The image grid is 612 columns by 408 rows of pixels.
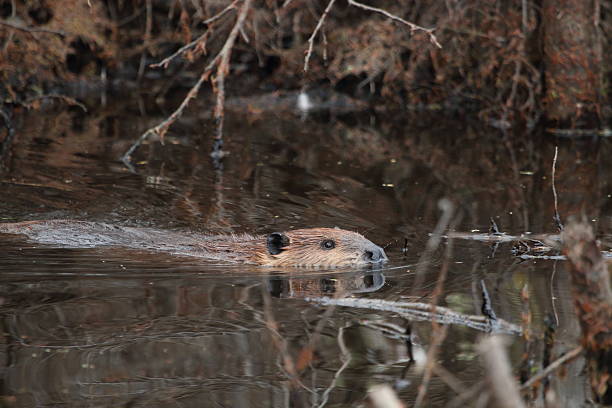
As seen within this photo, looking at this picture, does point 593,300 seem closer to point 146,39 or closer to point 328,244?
point 328,244

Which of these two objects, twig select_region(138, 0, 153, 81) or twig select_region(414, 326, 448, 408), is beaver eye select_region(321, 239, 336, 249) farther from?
twig select_region(138, 0, 153, 81)

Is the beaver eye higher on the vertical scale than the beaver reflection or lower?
higher

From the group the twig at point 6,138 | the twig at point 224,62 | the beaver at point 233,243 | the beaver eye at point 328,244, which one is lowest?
the beaver at point 233,243

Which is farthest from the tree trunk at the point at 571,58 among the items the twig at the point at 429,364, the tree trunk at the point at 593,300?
the twig at the point at 429,364

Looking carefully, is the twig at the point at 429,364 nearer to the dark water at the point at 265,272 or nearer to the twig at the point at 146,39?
the dark water at the point at 265,272

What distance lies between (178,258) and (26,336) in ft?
5.60

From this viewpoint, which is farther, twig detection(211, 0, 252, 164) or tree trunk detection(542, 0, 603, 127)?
tree trunk detection(542, 0, 603, 127)

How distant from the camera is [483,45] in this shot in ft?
39.8

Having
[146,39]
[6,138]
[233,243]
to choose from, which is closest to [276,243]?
[233,243]

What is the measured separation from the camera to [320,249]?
237 inches

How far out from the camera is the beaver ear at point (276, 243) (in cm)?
596

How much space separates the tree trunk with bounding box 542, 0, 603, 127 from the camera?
1092 centimetres

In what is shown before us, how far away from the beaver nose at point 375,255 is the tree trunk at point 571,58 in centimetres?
600

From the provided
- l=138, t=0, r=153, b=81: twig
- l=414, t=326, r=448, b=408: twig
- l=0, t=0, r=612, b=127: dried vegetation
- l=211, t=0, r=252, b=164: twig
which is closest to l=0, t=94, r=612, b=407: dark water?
l=414, t=326, r=448, b=408: twig
